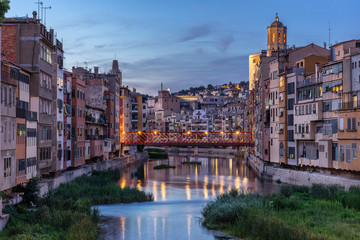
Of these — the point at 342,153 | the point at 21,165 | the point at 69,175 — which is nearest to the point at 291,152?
the point at 342,153

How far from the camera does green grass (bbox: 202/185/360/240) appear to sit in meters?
25.0

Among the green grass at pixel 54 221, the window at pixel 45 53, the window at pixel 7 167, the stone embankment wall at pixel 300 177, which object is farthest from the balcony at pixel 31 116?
the stone embankment wall at pixel 300 177

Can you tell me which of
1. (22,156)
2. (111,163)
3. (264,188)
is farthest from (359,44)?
(111,163)

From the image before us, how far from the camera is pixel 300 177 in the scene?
47.6 m

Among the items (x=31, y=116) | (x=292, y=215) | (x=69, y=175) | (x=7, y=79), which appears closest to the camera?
(x=7, y=79)

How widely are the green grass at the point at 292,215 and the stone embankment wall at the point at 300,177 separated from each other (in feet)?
6.06

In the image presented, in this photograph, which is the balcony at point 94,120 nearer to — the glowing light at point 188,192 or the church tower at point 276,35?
the glowing light at point 188,192

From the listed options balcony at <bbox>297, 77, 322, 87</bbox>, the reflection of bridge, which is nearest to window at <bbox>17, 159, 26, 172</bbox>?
balcony at <bbox>297, 77, 322, 87</bbox>

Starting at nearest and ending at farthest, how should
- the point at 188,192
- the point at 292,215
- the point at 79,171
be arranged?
1. the point at 292,215
2. the point at 188,192
3. the point at 79,171

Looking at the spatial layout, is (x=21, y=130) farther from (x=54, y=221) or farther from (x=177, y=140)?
(x=177, y=140)

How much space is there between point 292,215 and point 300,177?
1809 centimetres

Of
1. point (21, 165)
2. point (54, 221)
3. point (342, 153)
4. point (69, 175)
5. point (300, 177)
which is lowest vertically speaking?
point (54, 221)

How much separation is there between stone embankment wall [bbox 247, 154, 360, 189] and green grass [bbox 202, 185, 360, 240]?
1.85 metres

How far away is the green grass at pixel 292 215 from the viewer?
25.0 meters
